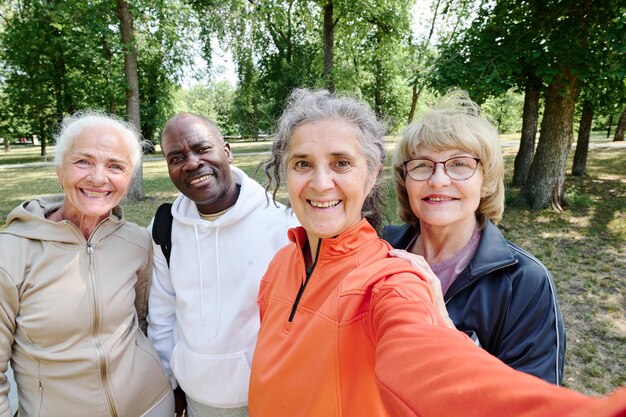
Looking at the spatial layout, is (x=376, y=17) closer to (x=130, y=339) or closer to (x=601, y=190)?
(x=601, y=190)

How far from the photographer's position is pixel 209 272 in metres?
2.02

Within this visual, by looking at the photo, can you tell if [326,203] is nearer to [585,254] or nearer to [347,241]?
[347,241]

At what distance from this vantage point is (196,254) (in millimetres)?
2053

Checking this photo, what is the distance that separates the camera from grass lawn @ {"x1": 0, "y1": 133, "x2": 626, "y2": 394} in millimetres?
3447

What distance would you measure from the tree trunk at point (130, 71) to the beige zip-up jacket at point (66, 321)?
6.78 m

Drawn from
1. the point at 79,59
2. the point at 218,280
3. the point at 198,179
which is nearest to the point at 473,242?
the point at 218,280

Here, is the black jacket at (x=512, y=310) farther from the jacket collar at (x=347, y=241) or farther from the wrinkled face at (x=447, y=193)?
the jacket collar at (x=347, y=241)

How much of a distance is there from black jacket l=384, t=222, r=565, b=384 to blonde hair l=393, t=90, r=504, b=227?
14.7 inches

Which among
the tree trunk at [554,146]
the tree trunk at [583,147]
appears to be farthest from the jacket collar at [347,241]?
the tree trunk at [583,147]

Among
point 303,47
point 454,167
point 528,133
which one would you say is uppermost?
point 303,47

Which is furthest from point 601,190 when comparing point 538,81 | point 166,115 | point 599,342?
point 166,115

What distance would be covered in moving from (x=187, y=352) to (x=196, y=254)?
54 centimetres

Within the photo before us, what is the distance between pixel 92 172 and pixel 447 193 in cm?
185

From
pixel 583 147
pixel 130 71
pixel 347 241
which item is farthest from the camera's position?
pixel 583 147
